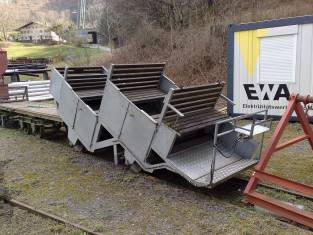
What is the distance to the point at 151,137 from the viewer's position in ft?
22.5

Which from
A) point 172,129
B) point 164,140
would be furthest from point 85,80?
point 172,129

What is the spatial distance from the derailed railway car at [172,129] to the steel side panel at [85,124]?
0.02 m

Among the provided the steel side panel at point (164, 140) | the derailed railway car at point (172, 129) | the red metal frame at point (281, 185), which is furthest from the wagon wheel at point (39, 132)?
the red metal frame at point (281, 185)

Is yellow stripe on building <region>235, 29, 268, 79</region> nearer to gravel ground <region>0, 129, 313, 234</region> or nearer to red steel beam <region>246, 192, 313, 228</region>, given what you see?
gravel ground <region>0, 129, 313, 234</region>

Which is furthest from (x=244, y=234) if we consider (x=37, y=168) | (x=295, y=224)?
(x=37, y=168)

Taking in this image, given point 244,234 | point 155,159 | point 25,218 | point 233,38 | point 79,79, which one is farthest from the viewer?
point 233,38

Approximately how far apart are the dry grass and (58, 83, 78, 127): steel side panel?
10.7 metres

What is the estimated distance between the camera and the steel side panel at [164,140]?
21.5 feet

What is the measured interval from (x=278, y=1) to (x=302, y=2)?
2838mm

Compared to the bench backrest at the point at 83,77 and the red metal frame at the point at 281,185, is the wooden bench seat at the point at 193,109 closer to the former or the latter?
the red metal frame at the point at 281,185

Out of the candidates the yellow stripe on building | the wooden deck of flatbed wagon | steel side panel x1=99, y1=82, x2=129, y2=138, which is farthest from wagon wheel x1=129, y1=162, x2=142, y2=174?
the yellow stripe on building

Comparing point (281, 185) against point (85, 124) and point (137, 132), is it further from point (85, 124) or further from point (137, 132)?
point (85, 124)

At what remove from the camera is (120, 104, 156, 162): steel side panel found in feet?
22.7

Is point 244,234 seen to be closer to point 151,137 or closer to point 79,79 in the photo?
point 151,137
